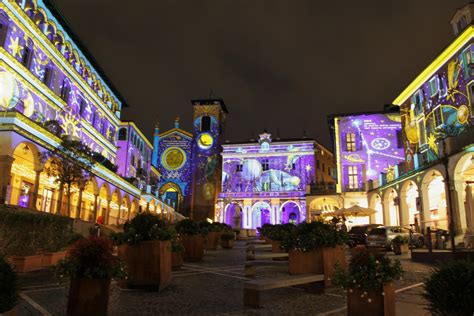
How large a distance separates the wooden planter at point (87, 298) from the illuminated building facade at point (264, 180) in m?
43.8

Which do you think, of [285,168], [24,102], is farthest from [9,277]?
[285,168]

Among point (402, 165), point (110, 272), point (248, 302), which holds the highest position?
point (402, 165)

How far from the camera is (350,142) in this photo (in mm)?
38219

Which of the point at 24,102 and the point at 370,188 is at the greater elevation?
the point at 24,102

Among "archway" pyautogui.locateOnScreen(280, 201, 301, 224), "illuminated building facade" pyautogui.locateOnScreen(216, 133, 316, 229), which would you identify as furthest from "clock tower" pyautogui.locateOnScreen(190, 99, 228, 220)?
"archway" pyautogui.locateOnScreen(280, 201, 301, 224)

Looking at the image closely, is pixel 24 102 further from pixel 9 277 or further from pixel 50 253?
pixel 9 277

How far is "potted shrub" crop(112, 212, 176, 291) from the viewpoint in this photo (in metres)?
7.10

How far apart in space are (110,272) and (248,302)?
2276 mm

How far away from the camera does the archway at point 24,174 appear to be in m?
20.2

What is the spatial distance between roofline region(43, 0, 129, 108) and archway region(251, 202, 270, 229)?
22.6 metres

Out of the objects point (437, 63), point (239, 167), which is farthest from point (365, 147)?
point (239, 167)

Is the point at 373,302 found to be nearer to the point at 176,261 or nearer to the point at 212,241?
the point at 176,261

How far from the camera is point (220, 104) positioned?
57375 mm

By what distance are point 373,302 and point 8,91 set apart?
936 inches
